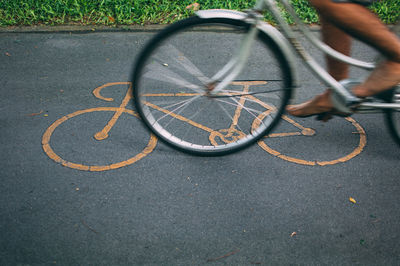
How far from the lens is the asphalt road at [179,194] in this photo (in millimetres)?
2090

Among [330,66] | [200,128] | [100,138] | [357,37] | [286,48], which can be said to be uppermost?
[357,37]

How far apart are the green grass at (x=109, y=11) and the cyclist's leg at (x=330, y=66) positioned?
2.81 metres

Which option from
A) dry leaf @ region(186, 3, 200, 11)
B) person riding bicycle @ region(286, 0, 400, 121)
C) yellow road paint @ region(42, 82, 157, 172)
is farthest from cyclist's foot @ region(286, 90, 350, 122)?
dry leaf @ region(186, 3, 200, 11)

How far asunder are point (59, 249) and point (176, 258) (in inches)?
27.2

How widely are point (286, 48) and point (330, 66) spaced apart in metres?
0.59

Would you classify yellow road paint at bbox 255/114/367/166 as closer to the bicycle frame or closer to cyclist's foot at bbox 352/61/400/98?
the bicycle frame

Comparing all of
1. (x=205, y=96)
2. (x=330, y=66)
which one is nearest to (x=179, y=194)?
(x=205, y=96)

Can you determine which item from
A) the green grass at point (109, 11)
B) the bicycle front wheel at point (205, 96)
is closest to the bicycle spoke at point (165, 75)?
the bicycle front wheel at point (205, 96)

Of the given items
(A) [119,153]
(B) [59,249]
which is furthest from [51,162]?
(B) [59,249]

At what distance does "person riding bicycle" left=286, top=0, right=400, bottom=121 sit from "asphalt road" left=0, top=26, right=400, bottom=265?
520 mm

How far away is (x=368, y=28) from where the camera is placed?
211cm

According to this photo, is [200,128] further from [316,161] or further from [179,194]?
[316,161]

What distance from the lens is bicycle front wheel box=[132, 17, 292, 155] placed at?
2268 mm

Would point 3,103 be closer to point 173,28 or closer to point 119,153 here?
point 119,153
